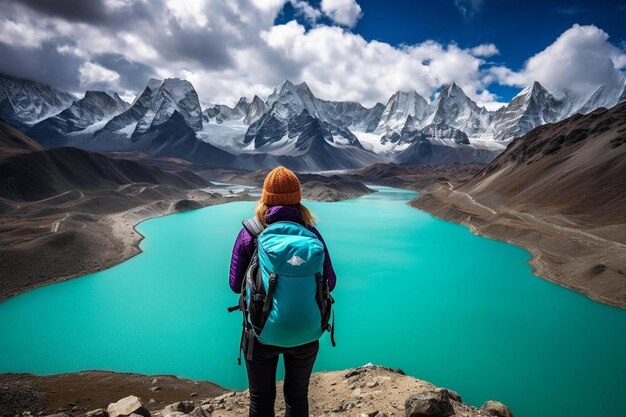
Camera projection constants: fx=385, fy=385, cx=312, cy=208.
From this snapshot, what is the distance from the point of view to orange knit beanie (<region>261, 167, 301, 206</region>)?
402cm

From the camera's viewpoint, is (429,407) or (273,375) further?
(429,407)

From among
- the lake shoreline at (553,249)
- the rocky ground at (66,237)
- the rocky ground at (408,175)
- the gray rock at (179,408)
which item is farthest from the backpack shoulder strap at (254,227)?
the rocky ground at (408,175)

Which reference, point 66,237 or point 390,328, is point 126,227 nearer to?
point 66,237

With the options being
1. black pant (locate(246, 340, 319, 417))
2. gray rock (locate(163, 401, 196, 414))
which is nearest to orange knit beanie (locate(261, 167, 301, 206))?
black pant (locate(246, 340, 319, 417))

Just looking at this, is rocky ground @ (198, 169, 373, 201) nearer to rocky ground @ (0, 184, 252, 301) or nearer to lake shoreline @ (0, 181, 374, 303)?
lake shoreline @ (0, 181, 374, 303)

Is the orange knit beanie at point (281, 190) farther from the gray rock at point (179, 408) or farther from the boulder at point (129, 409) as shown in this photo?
the gray rock at point (179, 408)

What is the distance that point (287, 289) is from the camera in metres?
3.35

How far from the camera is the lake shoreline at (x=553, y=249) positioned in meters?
25.7

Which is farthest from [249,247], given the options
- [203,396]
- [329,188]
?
[329,188]

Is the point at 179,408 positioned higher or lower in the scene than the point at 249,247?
lower

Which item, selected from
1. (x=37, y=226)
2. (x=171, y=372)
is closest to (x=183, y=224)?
(x=37, y=226)

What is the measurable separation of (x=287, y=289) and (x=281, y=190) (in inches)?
44.4

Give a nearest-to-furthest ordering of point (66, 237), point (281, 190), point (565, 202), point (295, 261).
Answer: point (295, 261)
point (281, 190)
point (66, 237)
point (565, 202)

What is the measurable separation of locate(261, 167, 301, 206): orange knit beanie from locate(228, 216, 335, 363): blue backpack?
1.42 feet
